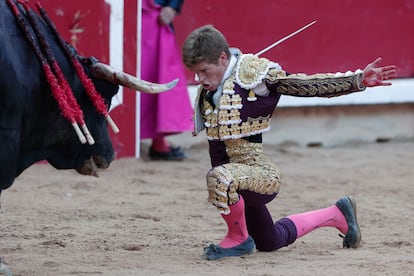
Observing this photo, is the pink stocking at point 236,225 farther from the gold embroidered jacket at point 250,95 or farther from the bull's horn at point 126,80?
the bull's horn at point 126,80

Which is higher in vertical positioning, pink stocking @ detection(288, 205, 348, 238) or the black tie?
the black tie

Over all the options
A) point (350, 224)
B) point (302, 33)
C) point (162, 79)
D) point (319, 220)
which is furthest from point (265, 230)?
point (302, 33)

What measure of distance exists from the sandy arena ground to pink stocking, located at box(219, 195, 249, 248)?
7cm

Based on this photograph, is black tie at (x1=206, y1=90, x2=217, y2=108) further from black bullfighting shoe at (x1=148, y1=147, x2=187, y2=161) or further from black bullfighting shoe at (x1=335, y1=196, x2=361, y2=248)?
black bullfighting shoe at (x1=148, y1=147, x2=187, y2=161)

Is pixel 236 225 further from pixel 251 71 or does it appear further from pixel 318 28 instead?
pixel 318 28

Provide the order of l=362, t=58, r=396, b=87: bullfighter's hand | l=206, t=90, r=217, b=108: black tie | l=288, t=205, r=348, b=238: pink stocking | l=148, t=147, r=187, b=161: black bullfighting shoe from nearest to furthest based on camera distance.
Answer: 1. l=362, t=58, r=396, b=87: bullfighter's hand
2. l=206, t=90, r=217, b=108: black tie
3. l=288, t=205, r=348, b=238: pink stocking
4. l=148, t=147, r=187, b=161: black bullfighting shoe

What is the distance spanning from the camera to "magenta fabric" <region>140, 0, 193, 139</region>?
6.91 meters

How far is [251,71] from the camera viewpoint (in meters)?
4.08

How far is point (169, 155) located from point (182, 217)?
5.87 feet

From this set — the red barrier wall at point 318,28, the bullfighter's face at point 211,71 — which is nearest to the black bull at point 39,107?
the bullfighter's face at point 211,71

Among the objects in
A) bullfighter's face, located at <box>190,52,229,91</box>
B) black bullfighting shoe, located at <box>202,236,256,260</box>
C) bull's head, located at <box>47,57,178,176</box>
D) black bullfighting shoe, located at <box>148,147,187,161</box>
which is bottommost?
black bullfighting shoe, located at <box>148,147,187,161</box>

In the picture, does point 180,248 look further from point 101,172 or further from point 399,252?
point 101,172

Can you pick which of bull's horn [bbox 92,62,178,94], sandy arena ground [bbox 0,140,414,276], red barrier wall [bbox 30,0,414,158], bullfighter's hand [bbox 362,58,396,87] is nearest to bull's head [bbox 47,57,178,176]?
bull's horn [bbox 92,62,178,94]

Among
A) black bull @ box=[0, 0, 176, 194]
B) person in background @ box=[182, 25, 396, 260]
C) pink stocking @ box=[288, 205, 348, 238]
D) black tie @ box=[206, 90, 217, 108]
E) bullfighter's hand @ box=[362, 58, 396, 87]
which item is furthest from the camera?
pink stocking @ box=[288, 205, 348, 238]
